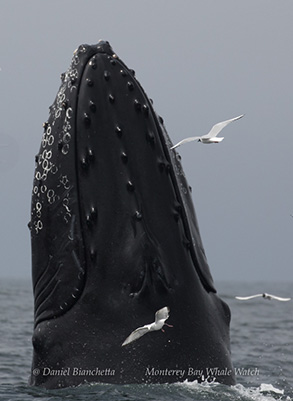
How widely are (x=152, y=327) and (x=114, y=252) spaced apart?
2.89 feet

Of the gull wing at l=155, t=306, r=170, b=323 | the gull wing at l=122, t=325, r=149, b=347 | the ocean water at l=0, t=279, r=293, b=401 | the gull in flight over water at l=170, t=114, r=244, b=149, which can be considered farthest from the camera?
the gull in flight over water at l=170, t=114, r=244, b=149

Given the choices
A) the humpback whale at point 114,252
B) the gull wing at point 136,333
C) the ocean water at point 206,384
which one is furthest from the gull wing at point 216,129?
the gull wing at point 136,333

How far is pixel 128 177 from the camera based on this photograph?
8.26 metres

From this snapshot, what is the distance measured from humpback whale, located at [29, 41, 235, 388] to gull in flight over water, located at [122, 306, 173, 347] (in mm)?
123

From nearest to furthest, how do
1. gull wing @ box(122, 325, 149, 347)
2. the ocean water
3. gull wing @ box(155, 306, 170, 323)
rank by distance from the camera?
gull wing @ box(122, 325, 149, 347) < gull wing @ box(155, 306, 170, 323) < the ocean water

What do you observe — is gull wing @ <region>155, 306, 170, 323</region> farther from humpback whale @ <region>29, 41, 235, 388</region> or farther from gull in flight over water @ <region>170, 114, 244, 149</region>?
gull in flight over water @ <region>170, 114, 244, 149</region>

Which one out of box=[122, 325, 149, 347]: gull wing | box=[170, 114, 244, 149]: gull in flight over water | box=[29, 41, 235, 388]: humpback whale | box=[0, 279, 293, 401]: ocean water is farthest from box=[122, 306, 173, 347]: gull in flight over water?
box=[170, 114, 244, 149]: gull in flight over water

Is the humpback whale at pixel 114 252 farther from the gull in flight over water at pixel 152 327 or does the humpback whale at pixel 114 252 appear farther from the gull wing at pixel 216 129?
the gull wing at pixel 216 129

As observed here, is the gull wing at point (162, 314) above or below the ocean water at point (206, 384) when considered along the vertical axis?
above

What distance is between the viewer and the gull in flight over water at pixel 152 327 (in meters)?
7.64

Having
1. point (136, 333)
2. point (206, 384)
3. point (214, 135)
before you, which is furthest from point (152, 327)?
point (214, 135)

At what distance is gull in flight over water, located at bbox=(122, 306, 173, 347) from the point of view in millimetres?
7645

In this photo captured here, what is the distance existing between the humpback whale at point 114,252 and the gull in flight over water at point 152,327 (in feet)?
0.40

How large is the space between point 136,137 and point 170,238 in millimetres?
1044
